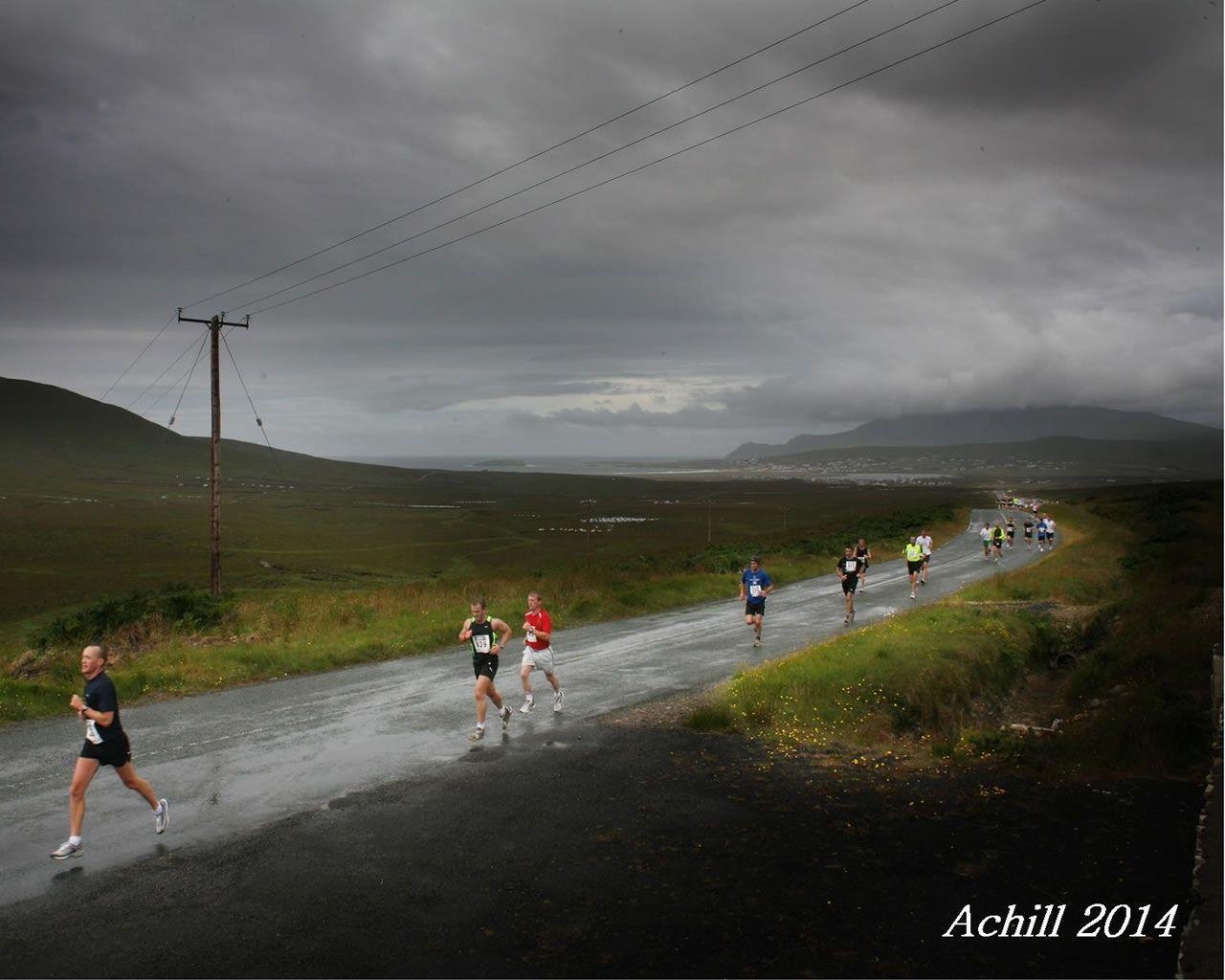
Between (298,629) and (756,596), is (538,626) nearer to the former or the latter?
(756,596)

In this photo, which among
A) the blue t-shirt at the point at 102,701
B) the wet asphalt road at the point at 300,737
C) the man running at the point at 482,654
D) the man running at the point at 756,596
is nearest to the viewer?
the blue t-shirt at the point at 102,701

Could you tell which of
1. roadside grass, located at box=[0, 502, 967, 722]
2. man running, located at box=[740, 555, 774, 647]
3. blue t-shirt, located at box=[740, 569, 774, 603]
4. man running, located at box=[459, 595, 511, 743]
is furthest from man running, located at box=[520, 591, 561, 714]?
blue t-shirt, located at box=[740, 569, 774, 603]

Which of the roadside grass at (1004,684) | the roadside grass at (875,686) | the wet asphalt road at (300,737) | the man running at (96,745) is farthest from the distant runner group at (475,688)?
the roadside grass at (875,686)

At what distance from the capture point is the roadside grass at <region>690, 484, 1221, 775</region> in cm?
1283

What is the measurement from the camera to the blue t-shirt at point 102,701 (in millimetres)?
9211

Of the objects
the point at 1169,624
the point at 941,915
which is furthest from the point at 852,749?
the point at 1169,624

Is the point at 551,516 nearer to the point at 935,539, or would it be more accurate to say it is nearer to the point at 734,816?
the point at 935,539

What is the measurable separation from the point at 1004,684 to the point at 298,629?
52.9 ft

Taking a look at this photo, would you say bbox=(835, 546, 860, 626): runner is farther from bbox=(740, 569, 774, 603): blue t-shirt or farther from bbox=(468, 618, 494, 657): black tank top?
bbox=(468, 618, 494, 657): black tank top

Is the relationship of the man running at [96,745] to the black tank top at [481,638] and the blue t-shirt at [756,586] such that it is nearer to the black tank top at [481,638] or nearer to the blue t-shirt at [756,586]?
the black tank top at [481,638]

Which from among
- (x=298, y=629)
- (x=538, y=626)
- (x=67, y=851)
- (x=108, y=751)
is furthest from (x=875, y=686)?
(x=298, y=629)

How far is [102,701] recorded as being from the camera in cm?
921

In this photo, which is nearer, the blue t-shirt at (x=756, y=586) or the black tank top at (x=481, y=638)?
the black tank top at (x=481, y=638)

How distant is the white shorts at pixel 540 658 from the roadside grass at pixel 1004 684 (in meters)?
2.47
